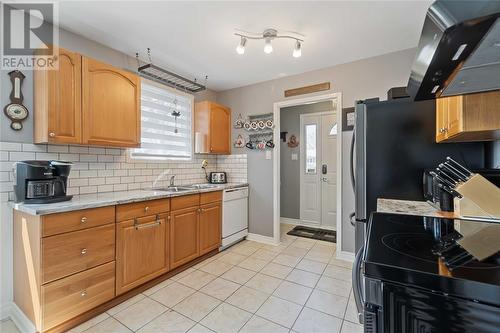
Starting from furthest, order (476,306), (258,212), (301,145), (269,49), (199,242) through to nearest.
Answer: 1. (301,145)
2. (258,212)
3. (199,242)
4. (269,49)
5. (476,306)

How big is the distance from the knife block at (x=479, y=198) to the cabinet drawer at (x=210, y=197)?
234 centimetres

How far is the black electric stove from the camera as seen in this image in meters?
0.52

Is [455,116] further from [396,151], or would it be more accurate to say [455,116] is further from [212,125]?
[212,125]

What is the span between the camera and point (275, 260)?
2.85 metres

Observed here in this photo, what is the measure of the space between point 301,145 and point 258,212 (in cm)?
171

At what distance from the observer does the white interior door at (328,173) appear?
13.5 ft

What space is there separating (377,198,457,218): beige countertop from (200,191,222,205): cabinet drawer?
75.1 inches

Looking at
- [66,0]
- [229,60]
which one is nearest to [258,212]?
[229,60]

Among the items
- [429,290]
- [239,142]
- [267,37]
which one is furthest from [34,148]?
[429,290]

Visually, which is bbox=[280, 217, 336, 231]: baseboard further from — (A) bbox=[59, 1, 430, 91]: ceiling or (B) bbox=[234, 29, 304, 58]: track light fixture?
(B) bbox=[234, 29, 304, 58]: track light fixture

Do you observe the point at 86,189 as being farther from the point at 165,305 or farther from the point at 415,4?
the point at 415,4

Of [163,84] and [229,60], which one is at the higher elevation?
[229,60]

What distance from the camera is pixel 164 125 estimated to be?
3.01 meters

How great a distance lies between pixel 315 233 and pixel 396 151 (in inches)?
101
